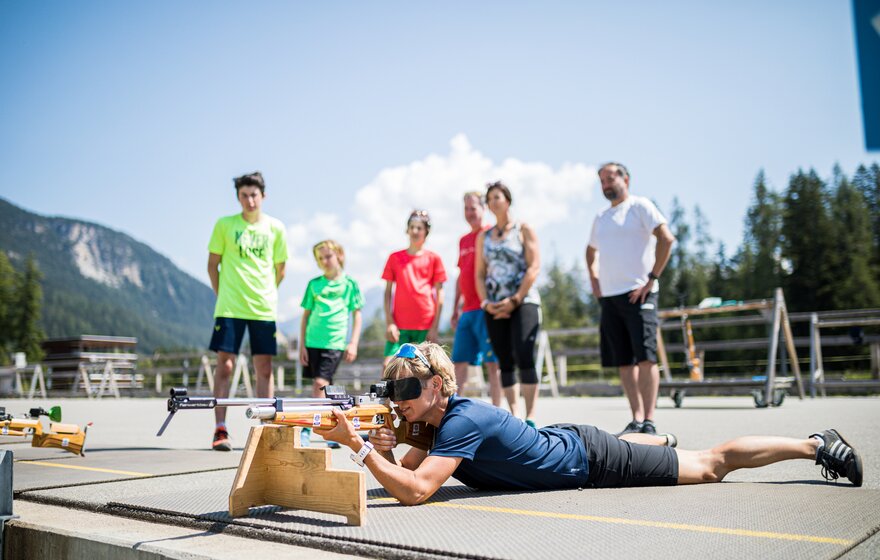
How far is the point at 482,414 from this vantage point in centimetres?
286

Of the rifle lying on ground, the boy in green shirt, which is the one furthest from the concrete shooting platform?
the boy in green shirt

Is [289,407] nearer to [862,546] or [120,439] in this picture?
[862,546]

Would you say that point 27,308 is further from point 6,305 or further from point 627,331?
point 627,331

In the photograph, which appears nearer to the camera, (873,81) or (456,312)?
(873,81)

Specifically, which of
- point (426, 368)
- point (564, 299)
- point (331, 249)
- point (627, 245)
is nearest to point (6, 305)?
point (564, 299)

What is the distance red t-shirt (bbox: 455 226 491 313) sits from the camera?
6.18 metres

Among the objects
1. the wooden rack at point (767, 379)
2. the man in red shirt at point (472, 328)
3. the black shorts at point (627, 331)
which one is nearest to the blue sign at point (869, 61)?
the black shorts at point (627, 331)

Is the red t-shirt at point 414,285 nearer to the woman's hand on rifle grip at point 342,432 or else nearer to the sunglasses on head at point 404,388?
the sunglasses on head at point 404,388

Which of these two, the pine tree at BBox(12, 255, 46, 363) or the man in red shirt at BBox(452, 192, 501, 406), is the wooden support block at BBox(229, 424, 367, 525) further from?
the pine tree at BBox(12, 255, 46, 363)

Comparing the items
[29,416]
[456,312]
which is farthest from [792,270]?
[29,416]

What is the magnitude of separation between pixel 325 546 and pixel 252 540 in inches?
12.1

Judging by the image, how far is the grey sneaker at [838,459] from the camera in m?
2.97

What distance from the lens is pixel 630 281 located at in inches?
211

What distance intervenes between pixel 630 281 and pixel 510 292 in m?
0.93
